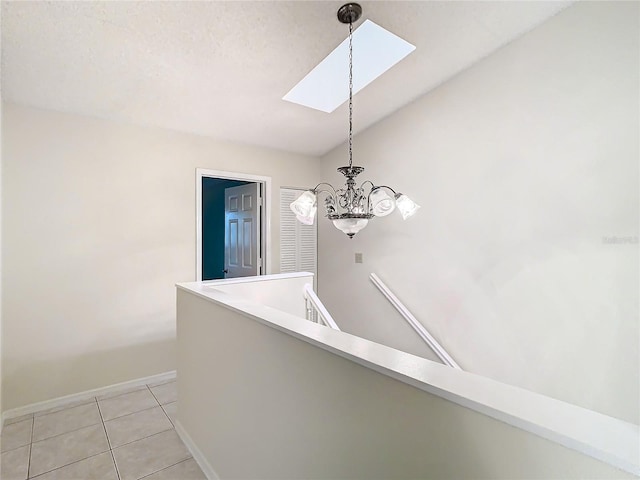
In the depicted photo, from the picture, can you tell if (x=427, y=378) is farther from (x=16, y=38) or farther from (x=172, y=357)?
(x=172, y=357)

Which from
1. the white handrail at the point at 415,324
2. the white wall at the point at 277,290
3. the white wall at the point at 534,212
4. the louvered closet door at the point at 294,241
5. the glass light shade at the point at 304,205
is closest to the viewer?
the glass light shade at the point at 304,205

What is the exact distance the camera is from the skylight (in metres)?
2.46

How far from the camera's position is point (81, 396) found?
2.66 metres

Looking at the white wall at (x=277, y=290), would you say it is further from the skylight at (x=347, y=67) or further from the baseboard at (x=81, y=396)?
the skylight at (x=347, y=67)

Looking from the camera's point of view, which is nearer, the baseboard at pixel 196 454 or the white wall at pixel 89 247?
the baseboard at pixel 196 454

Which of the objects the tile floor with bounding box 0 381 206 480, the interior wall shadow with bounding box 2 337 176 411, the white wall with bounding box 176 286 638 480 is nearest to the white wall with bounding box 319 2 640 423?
the white wall with bounding box 176 286 638 480

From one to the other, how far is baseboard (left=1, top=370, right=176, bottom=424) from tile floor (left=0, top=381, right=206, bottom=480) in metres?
0.05

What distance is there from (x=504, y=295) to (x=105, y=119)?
12.4 ft

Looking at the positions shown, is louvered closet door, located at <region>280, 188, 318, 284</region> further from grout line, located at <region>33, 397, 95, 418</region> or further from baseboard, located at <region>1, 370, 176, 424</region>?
grout line, located at <region>33, 397, 95, 418</region>

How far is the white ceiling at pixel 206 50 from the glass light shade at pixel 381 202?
1.21 m

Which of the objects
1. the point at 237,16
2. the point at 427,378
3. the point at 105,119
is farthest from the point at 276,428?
the point at 105,119

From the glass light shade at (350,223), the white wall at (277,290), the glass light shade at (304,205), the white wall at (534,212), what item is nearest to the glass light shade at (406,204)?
the glass light shade at (350,223)

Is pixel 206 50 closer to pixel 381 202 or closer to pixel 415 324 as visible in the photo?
pixel 381 202

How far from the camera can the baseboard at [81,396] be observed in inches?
94.9
